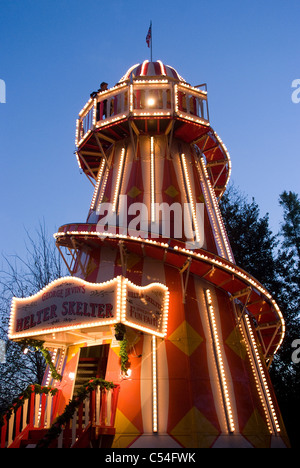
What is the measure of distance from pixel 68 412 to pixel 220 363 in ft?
14.2

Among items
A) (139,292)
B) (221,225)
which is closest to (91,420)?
(139,292)

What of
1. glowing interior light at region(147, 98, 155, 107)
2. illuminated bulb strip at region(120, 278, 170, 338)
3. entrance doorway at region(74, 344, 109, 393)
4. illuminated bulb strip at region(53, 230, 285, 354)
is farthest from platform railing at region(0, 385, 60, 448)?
glowing interior light at region(147, 98, 155, 107)

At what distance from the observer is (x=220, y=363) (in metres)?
11.3

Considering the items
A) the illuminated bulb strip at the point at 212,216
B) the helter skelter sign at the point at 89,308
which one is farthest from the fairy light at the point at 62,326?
the illuminated bulb strip at the point at 212,216

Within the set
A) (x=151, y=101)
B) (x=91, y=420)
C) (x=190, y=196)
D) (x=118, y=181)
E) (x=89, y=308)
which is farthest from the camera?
(x=151, y=101)

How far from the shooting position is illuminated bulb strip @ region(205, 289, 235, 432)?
10.5m

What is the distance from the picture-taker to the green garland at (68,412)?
8.38m

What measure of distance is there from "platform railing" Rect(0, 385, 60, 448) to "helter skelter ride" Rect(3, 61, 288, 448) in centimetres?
7

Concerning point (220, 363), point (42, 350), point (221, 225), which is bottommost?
point (220, 363)

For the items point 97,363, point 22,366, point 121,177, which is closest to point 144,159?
point 121,177

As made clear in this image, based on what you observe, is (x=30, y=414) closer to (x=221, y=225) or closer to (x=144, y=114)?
(x=221, y=225)

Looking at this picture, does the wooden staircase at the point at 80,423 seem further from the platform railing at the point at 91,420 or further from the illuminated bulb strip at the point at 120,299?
the illuminated bulb strip at the point at 120,299

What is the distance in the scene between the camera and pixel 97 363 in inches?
570
